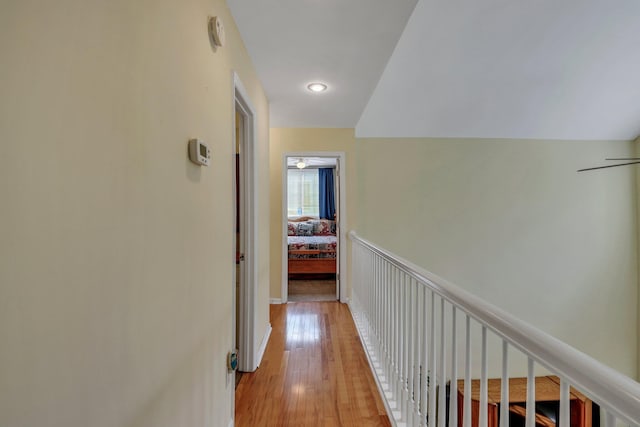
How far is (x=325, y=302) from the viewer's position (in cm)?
375

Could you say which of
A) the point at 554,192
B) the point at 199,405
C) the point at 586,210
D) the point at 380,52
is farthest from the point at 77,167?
the point at 586,210

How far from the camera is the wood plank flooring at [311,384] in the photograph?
5.50 ft

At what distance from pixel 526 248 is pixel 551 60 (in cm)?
238

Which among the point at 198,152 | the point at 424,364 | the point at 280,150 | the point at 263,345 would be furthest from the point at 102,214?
the point at 280,150

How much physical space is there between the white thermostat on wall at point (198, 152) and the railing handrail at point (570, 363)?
1.03m

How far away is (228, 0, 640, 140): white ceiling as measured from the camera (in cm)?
171

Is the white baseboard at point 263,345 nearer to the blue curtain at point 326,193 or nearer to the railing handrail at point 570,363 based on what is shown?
the railing handrail at point 570,363

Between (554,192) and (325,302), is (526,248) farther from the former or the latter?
(325,302)

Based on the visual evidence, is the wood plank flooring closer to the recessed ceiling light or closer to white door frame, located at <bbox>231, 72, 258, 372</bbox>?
white door frame, located at <bbox>231, 72, 258, 372</bbox>

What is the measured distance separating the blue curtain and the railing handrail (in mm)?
6546

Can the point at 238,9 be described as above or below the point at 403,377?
above

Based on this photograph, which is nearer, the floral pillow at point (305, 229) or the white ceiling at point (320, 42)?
the white ceiling at point (320, 42)

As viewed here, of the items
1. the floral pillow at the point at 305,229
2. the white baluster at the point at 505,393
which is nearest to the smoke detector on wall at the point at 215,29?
the white baluster at the point at 505,393

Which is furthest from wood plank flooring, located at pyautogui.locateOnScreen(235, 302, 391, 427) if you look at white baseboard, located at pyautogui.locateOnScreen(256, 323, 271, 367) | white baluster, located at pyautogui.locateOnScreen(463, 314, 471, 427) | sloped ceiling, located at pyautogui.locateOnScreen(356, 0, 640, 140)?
sloped ceiling, located at pyautogui.locateOnScreen(356, 0, 640, 140)
